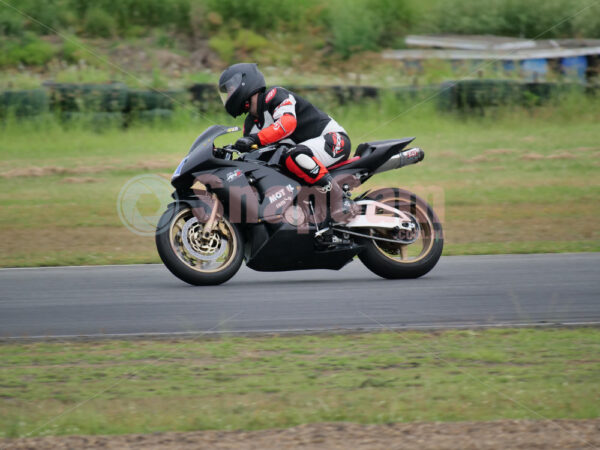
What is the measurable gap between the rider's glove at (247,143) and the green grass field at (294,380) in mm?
1924

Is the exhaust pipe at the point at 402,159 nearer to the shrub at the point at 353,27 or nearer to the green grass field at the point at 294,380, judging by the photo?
the green grass field at the point at 294,380

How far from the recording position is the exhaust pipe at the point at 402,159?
304 inches

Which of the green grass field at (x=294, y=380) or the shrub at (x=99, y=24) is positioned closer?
the green grass field at (x=294, y=380)

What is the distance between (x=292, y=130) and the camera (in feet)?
24.1

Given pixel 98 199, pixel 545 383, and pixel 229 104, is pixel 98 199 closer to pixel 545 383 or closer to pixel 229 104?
pixel 229 104

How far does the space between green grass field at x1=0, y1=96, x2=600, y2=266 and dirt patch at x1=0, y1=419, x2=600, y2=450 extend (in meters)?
5.33

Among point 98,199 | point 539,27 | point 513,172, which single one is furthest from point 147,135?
point 539,27

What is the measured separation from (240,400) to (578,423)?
1705 mm

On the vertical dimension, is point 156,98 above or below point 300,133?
above

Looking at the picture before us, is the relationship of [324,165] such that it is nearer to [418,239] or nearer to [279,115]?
[279,115]

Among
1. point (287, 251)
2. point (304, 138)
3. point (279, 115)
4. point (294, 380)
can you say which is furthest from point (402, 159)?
point (294, 380)

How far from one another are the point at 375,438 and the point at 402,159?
3914mm

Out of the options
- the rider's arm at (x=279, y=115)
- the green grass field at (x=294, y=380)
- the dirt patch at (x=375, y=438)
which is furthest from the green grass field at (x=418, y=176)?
the dirt patch at (x=375, y=438)

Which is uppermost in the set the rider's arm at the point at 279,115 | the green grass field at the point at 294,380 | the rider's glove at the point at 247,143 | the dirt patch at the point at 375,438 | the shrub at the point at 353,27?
the shrub at the point at 353,27
